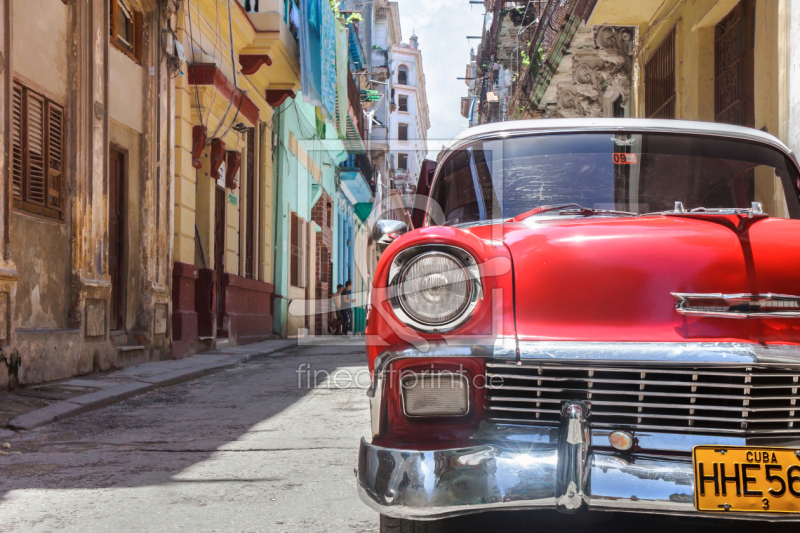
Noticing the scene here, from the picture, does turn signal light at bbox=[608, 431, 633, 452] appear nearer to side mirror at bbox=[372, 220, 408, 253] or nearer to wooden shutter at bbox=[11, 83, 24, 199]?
side mirror at bbox=[372, 220, 408, 253]

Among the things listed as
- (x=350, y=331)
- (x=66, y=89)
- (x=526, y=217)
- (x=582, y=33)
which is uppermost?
(x=582, y=33)

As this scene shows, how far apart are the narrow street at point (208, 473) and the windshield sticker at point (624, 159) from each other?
53.3 inches

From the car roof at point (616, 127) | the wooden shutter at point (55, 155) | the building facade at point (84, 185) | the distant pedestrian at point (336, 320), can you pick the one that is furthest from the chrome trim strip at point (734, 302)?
the distant pedestrian at point (336, 320)

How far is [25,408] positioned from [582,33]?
9728 millimetres

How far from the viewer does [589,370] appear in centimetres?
220

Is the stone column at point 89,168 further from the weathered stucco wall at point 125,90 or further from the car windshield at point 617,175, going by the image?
the car windshield at point 617,175

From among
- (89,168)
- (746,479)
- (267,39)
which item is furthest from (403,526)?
(267,39)

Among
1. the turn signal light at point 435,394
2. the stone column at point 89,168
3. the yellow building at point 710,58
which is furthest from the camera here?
the stone column at point 89,168

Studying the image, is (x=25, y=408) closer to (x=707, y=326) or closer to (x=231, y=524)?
(x=231, y=524)

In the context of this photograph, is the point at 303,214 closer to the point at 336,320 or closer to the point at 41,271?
the point at 336,320

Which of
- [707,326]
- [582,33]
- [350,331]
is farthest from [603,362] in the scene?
[350,331]

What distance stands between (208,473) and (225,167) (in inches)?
388

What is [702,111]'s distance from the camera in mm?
8984

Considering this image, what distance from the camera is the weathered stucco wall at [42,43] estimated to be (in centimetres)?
675
